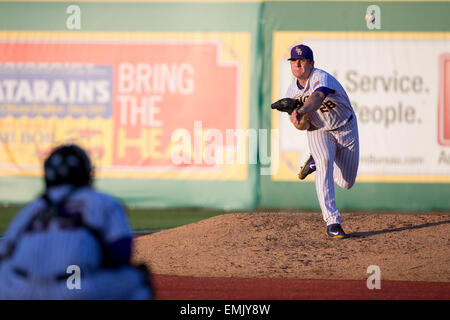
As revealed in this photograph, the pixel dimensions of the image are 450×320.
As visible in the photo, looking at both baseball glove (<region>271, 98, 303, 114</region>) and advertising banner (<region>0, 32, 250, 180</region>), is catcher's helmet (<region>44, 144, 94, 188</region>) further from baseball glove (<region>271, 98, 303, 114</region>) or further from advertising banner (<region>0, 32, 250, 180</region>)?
advertising banner (<region>0, 32, 250, 180</region>)

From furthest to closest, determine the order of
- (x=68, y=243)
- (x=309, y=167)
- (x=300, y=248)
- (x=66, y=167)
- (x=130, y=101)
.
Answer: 1. (x=130, y=101)
2. (x=309, y=167)
3. (x=300, y=248)
4. (x=66, y=167)
5. (x=68, y=243)

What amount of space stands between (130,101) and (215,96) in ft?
4.93

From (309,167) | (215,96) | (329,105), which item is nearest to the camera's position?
(329,105)

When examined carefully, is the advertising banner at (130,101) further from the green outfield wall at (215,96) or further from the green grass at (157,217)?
the green grass at (157,217)

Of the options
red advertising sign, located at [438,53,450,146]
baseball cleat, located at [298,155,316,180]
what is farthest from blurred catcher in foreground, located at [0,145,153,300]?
red advertising sign, located at [438,53,450,146]

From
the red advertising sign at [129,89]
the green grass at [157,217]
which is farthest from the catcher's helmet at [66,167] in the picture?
the red advertising sign at [129,89]

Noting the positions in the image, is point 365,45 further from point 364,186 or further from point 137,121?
point 137,121

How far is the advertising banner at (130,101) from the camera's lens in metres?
12.0

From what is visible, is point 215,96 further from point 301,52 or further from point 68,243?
point 68,243

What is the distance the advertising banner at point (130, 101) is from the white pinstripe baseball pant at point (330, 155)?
15.4 ft

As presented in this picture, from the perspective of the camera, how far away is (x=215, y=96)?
39.9 ft

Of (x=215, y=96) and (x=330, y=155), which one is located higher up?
(x=215, y=96)

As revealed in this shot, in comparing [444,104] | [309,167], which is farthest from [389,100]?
[309,167]

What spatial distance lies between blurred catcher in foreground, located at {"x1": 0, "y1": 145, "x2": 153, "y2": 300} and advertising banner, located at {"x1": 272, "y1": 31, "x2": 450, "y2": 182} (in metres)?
9.02
